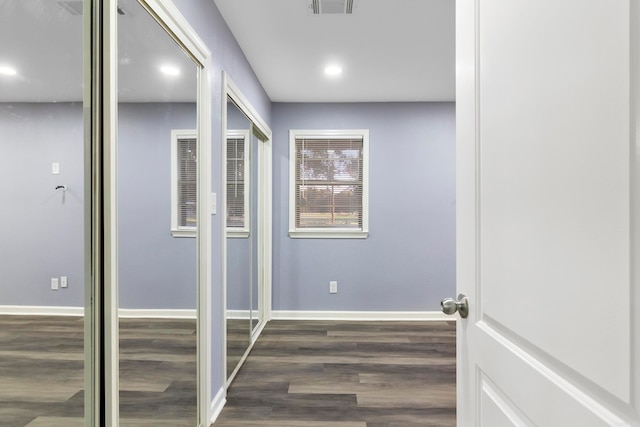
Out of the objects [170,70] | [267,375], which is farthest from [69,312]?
[267,375]

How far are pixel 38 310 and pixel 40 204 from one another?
0.89ft

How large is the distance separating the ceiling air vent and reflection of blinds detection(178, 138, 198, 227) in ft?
3.68

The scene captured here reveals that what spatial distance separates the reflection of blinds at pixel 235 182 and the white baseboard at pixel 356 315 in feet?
5.33

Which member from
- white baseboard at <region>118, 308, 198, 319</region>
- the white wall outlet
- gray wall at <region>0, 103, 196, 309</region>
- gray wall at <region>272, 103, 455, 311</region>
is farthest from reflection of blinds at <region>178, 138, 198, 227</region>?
the white wall outlet

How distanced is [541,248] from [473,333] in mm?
419

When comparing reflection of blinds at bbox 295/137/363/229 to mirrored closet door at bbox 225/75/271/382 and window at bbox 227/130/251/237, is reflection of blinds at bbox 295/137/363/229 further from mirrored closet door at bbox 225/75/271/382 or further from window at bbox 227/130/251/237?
window at bbox 227/130/251/237

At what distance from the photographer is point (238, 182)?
2.84 m

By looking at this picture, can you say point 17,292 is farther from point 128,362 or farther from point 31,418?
point 128,362

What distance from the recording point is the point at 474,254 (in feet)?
3.22

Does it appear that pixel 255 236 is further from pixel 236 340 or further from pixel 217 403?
pixel 217 403

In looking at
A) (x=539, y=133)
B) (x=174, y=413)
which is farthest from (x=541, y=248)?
(x=174, y=413)

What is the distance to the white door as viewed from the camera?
20.1 inches

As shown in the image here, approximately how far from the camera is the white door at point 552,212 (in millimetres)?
509

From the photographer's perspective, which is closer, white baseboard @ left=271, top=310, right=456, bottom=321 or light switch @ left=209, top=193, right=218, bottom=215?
light switch @ left=209, top=193, right=218, bottom=215
